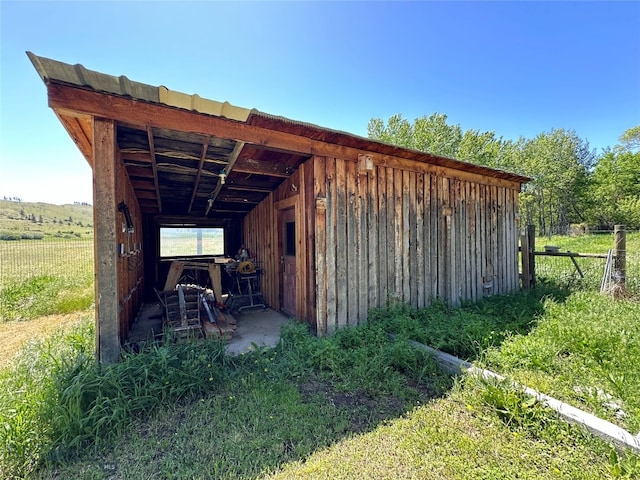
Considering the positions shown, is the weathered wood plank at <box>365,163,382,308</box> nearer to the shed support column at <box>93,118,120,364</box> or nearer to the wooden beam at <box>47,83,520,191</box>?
the wooden beam at <box>47,83,520,191</box>

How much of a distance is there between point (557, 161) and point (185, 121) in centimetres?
3223

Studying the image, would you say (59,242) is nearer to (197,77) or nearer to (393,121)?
(197,77)

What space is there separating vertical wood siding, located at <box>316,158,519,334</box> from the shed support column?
7.48 feet

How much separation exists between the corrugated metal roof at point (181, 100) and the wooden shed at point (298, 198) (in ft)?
0.03

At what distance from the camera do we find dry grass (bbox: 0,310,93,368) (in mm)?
3604

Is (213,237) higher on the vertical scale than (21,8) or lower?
lower

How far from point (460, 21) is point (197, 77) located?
18.5 feet

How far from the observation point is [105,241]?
8.09 feet

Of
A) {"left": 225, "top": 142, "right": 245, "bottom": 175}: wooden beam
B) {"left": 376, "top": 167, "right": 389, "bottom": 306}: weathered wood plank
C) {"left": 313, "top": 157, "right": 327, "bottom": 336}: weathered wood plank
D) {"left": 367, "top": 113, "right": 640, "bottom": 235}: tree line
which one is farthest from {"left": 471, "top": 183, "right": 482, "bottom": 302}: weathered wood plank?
{"left": 367, "top": 113, "right": 640, "bottom": 235}: tree line

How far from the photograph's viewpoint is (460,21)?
5656 millimetres

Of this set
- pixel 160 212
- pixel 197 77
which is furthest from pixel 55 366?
pixel 160 212

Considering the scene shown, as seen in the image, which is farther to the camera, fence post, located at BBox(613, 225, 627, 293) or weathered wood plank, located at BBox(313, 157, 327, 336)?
fence post, located at BBox(613, 225, 627, 293)

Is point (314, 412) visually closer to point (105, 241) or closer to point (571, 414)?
point (571, 414)

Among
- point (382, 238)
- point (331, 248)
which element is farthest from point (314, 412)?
point (382, 238)
